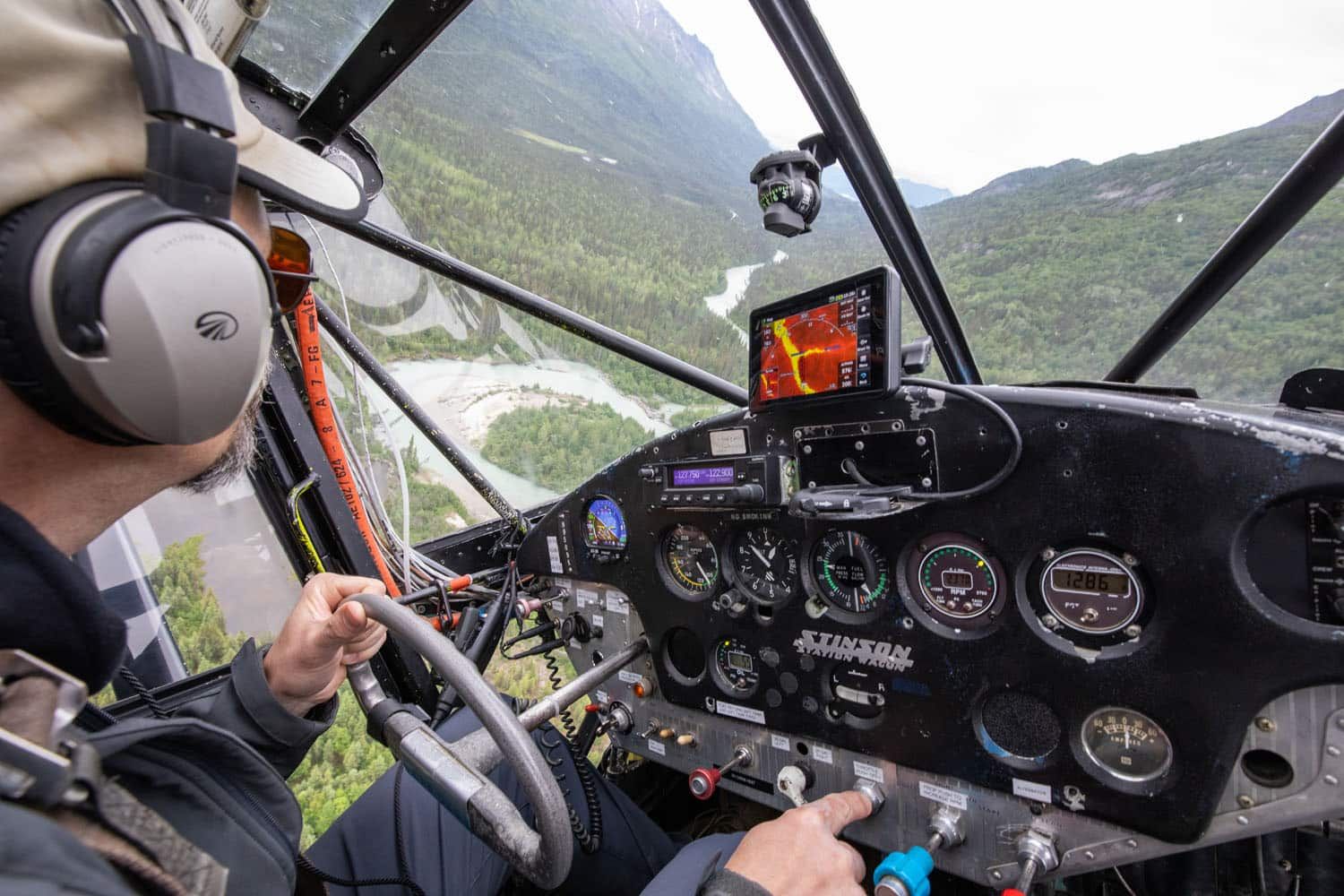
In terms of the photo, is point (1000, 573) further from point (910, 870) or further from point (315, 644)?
point (315, 644)

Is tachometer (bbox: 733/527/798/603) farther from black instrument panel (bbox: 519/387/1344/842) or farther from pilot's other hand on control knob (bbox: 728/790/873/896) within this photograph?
pilot's other hand on control knob (bbox: 728/790/873/896)

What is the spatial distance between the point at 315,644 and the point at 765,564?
1.01 m

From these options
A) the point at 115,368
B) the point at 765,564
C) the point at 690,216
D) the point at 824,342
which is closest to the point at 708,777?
the point at 765,564

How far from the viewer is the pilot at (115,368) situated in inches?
18.8

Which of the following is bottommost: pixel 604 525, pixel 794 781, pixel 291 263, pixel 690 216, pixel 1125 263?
pixel 794 781

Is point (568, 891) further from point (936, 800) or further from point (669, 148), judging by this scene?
point (669, 148)

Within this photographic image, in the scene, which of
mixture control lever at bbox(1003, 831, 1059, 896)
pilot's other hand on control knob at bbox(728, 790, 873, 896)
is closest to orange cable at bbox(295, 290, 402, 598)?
pilot's other hand on control knob at bbox(728, 790, 873, 896)

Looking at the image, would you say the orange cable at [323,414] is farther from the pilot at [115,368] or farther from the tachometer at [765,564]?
the pilot at [115,368]

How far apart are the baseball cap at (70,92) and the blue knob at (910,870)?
140 centimetres

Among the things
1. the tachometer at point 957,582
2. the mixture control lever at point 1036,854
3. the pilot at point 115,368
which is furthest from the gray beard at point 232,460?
the mixture control lever at point 1036,854

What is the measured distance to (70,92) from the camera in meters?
0.50

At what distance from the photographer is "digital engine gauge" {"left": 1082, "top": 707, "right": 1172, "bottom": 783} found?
46.6 inches

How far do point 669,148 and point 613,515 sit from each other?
1.42m

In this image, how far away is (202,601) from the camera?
191 cm
